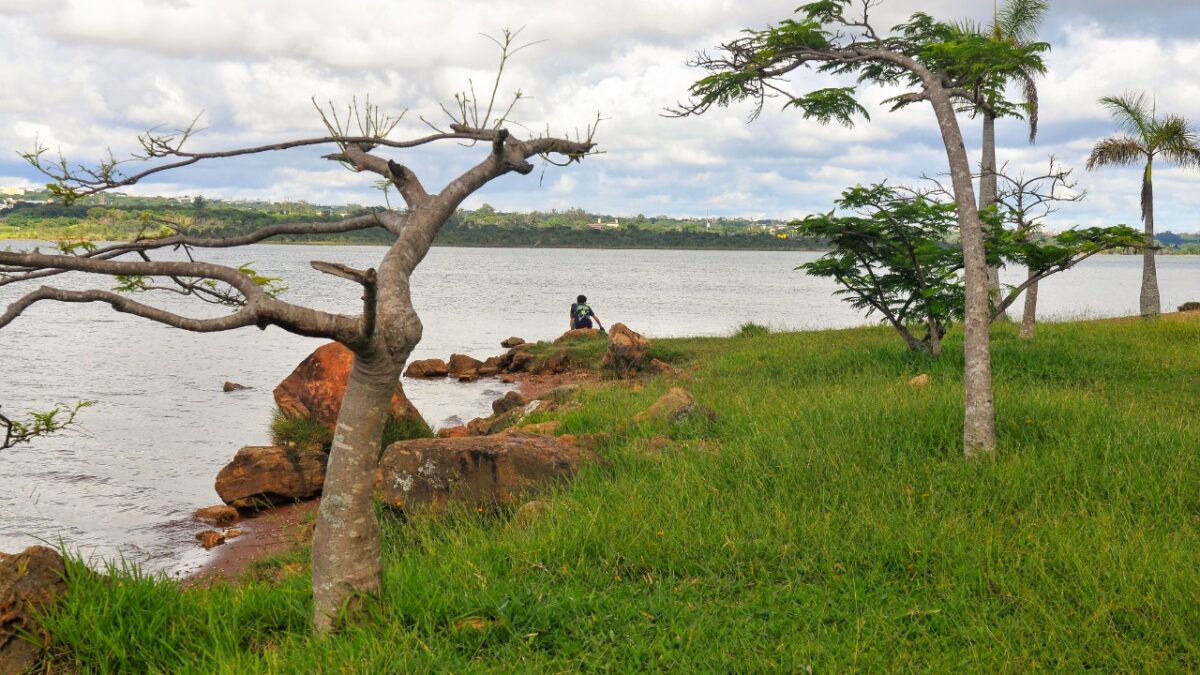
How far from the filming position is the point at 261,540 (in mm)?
11289

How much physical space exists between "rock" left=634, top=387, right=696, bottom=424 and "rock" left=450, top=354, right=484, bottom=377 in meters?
15.2

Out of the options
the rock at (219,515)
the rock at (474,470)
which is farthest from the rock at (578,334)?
the rock at (474,470)

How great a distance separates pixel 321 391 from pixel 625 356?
27.9 feet

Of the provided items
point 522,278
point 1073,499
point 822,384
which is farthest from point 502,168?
point 522,278

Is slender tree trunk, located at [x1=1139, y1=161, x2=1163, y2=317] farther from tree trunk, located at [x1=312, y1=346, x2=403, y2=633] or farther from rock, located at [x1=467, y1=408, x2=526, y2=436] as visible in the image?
tree trunk, located at [x1=312, y1=346, x2=403, y2=633]

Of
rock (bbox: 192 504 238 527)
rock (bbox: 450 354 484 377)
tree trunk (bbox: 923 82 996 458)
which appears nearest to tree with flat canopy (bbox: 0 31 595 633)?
tree trunk (bbox: 923 82 996 458)

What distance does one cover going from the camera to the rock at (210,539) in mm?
11359

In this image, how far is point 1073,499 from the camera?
7.33 m

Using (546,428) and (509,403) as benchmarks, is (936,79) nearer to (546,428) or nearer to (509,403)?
(546,428)

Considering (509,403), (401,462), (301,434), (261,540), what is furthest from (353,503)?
(509,403)

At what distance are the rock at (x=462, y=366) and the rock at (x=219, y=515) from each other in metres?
13.4

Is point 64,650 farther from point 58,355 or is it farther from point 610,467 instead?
point 58,355

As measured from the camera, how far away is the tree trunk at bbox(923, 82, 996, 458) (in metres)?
8.52

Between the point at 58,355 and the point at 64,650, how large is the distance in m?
30.4
